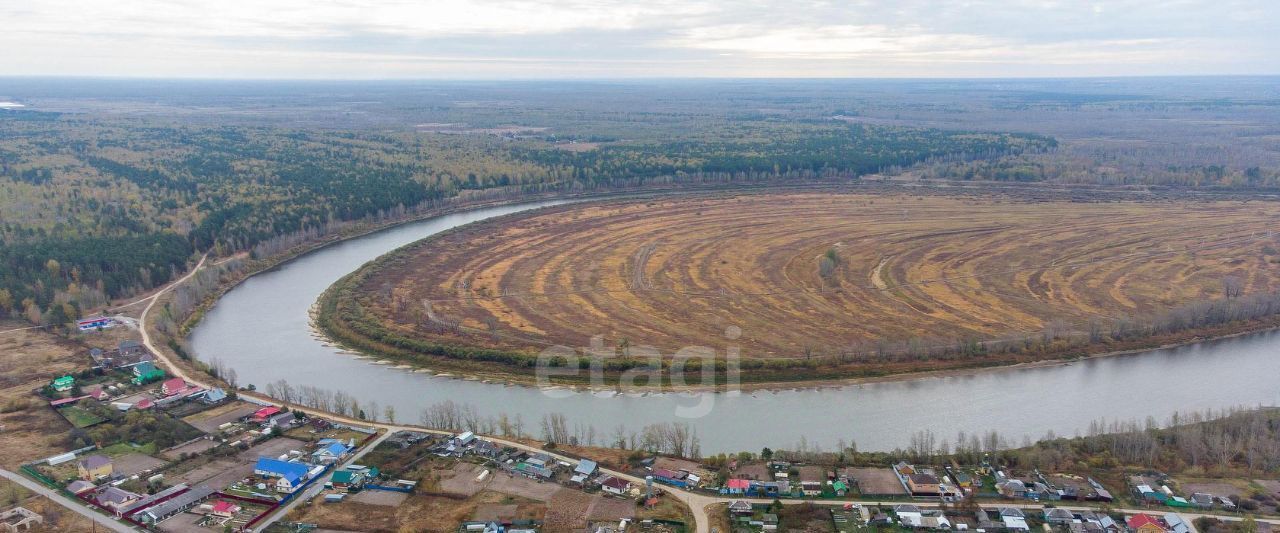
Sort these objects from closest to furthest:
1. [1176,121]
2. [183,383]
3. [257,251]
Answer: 1. [183,383]
2. [257,251]
3. [1176,121]

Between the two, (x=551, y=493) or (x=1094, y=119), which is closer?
(x=551, y=493)

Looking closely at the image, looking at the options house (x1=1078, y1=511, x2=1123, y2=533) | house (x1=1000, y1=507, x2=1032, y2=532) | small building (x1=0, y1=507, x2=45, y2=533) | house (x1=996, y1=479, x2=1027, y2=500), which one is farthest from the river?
small building (x1=0, y1=507, x2=45, y2=533)

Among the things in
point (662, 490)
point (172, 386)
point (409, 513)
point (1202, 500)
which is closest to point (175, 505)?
point (409, 513)

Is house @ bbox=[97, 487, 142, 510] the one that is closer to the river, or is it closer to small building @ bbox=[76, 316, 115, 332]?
the river

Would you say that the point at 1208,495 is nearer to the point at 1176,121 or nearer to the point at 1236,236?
the point at 1236,236

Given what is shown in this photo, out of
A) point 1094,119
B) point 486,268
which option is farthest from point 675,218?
point 1094,119

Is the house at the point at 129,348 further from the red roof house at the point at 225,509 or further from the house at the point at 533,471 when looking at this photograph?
the house at the point at 533,471
